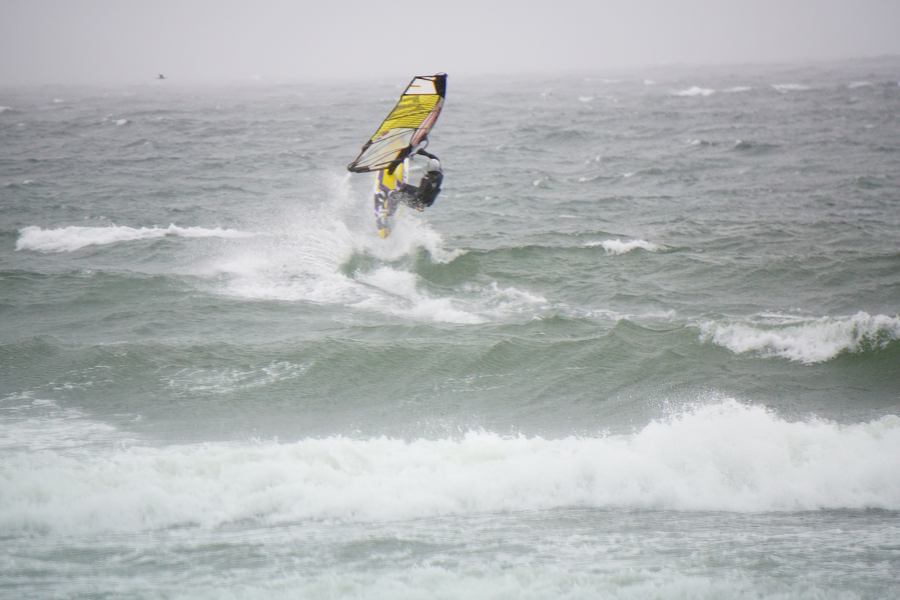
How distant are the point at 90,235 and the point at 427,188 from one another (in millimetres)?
9810

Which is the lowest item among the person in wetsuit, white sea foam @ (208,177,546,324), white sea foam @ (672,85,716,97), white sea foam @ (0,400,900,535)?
white sea foam @ (0,400,900,535)

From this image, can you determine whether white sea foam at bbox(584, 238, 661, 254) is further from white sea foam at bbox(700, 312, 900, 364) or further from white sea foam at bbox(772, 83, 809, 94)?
white sea foam at bbox(772, 83, 809, 94)

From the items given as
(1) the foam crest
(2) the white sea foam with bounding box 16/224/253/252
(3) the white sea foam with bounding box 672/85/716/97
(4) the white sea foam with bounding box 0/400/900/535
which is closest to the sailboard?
(1) the foam crest

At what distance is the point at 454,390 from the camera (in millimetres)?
9469

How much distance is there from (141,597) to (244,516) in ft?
4.32

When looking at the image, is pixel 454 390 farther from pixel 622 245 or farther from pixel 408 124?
pixel 622 245

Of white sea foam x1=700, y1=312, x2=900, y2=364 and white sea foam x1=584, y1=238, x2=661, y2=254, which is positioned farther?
white sea foam x1=584, y1=238, x2=661, y2=254

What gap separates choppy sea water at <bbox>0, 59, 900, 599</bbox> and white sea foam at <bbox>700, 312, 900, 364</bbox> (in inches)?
1.9

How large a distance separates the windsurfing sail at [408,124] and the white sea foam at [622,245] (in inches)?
262

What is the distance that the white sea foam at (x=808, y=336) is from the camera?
1025 centimetres

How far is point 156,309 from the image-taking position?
11.8 m

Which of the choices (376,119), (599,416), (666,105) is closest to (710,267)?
(599,416)

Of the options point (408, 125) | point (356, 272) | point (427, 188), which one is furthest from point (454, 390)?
point (356, 272)

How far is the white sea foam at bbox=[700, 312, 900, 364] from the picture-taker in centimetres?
1025
